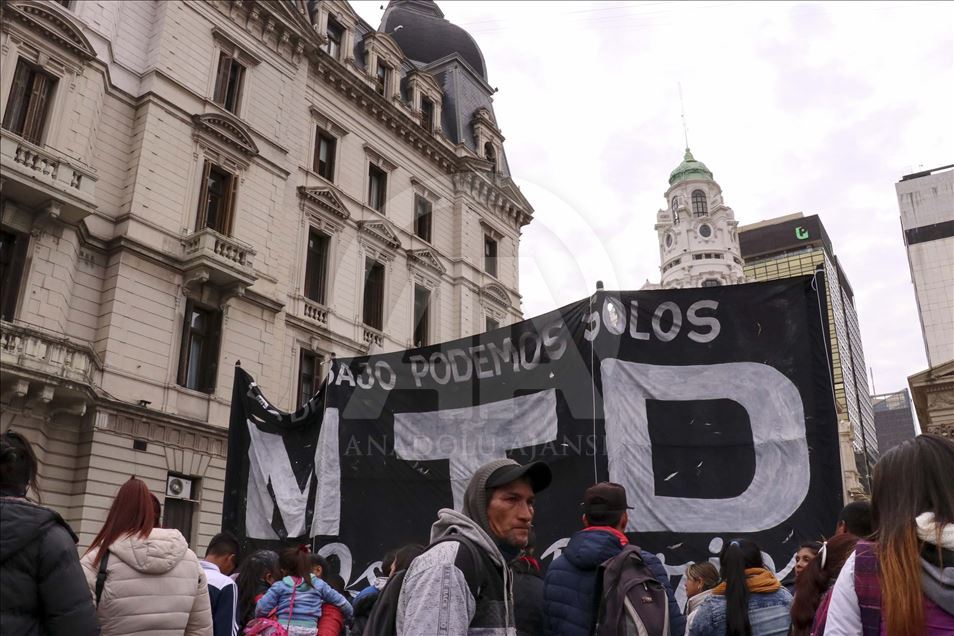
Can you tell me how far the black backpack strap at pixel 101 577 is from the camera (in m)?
3.67

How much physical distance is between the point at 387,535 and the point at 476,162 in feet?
85.0

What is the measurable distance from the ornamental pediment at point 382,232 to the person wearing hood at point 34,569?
76.0ft

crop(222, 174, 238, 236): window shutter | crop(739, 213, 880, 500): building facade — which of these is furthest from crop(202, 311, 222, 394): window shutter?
crop(739, 213, 880, 500): building facade

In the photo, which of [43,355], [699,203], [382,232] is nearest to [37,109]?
[43,355]

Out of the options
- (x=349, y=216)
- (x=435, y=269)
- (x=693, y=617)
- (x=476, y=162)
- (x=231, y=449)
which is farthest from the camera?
(x=476, y=162)

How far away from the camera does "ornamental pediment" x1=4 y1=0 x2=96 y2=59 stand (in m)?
16.5

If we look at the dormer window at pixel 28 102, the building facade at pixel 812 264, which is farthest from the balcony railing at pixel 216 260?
the building facade at pixel 812 264

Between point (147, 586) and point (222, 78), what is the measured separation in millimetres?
21383

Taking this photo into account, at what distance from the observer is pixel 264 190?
22219mm

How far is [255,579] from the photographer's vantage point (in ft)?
21.9

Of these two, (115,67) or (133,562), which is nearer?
(133,562)

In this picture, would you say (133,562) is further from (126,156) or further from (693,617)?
(126,156)

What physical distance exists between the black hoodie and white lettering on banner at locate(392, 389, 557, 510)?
408cm

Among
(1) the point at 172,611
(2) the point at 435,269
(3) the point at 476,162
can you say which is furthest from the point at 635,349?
(3) the point at 476,162
